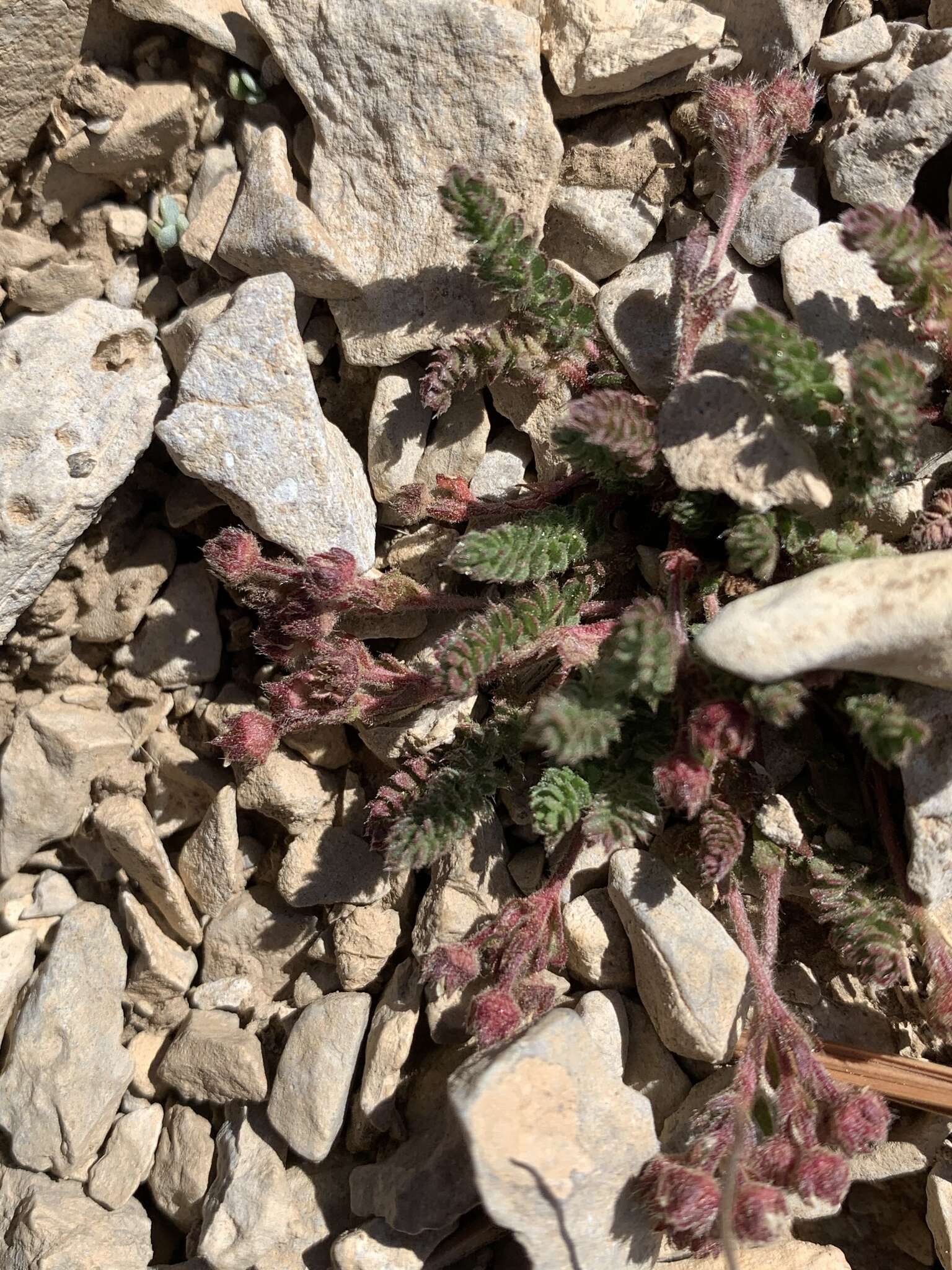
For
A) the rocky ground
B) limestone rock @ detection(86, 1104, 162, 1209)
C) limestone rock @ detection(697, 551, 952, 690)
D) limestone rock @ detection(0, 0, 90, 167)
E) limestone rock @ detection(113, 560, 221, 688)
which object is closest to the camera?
limestone rock @ detection(697, 551, 952, 690)

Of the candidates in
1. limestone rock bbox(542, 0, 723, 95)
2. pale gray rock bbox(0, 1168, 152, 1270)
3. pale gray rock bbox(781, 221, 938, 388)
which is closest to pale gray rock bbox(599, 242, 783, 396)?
pale gray rock bbox(781, 221, 938, 388)

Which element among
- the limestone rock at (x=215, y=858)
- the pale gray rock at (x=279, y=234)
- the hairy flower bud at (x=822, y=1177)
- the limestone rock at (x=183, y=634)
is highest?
the pale gray rock at (x=279, y=234)

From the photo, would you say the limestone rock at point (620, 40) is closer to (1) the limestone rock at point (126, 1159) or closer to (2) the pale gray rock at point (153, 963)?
(2) the pale gray rock at point (153, 963)

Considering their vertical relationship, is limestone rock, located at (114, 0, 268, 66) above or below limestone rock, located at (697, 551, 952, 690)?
above

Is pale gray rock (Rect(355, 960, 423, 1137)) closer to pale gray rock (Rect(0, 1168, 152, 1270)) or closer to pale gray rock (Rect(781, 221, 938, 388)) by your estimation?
pale gray rock (Rect(0, 1168, 152, 1270))

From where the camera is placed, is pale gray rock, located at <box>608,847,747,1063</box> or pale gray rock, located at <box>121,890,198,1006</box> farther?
pale gray rock, located at <box>121,890,198,1006</box>

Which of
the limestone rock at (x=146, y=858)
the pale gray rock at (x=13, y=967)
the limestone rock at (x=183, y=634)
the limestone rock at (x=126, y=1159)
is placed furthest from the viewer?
the limestone rock at (x=183, y=634)

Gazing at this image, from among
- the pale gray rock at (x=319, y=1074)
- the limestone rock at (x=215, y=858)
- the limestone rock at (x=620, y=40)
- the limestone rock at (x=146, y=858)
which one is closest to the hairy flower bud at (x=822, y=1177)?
the pale gray rock at (x=319, y=1074)
